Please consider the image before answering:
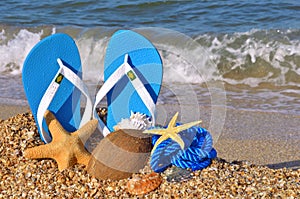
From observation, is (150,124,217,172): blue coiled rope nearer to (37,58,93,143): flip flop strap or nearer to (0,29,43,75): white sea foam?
(37,58,93,143): flip flop strap

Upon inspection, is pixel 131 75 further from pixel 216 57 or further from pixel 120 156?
pixel 216 57

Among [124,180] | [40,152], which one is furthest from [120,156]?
[40,152]

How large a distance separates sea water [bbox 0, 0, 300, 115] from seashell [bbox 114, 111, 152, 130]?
143 cm

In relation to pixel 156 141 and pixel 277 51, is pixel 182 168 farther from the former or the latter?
pixel 277 51

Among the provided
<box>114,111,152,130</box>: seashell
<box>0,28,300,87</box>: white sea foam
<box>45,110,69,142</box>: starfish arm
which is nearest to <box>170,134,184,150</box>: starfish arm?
<box>114,111,152,130</box>: seashell

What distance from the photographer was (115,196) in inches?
106

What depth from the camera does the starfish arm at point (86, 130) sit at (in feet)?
10.1

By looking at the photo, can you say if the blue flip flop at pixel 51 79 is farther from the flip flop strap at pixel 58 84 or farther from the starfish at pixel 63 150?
the starfish at pixel 63 150

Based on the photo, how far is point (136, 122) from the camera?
314 cm

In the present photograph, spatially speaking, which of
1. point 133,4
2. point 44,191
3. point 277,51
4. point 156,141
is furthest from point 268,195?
point 133,4

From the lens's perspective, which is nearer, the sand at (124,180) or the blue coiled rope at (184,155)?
the sand at (124,180)

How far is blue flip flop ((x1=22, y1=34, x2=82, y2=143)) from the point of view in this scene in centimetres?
307

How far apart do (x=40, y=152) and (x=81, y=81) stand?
507 mm

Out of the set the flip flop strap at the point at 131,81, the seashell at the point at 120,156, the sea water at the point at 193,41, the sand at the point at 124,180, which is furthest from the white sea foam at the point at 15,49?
the seashell at the point at 120,156
